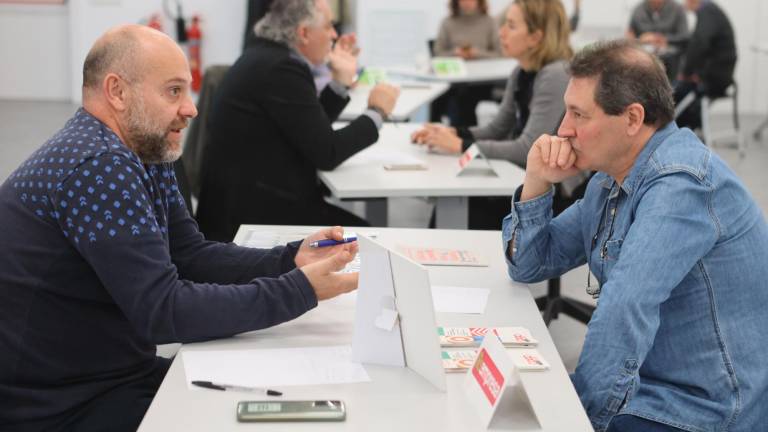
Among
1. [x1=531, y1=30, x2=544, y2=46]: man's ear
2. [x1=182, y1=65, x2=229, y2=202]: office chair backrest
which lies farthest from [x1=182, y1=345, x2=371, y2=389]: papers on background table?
[x1=182, y1=65, x2=229, y2=202]: office chair backrest

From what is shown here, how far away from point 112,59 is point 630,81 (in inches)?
39.9

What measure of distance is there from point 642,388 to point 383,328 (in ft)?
1.77

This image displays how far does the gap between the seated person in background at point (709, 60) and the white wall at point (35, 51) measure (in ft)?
18.0

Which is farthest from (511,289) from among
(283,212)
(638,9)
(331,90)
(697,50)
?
(638,9)

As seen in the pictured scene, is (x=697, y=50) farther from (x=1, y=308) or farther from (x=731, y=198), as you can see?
(x=1, y=308)

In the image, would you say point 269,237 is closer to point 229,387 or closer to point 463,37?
point 229,387

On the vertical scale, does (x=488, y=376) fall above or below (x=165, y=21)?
above

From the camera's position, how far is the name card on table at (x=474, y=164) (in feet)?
10.7

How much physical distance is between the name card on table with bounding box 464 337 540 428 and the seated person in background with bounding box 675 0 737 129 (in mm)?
5918

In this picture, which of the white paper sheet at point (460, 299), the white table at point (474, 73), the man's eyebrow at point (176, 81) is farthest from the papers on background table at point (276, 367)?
the white table at point (474, 73)

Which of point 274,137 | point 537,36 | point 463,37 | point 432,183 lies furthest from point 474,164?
point 463,37

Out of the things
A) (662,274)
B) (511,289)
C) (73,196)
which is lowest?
(511,289)

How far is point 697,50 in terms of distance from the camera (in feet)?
23.3

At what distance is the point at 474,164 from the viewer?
11.5 feet
